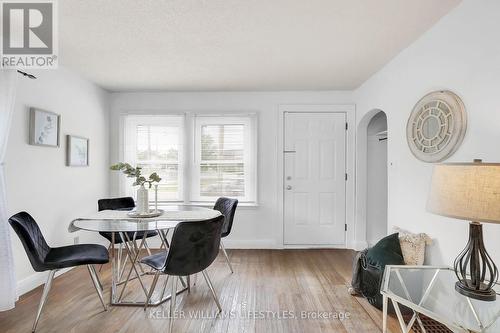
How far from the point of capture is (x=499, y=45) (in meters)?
1.67

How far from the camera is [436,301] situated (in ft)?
5.07

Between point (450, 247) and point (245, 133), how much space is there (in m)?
2.87

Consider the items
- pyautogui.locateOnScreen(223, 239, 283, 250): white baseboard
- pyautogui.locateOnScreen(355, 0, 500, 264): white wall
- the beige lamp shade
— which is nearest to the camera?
the beige lamp shade

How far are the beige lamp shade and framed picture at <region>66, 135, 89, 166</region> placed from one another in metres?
3.66

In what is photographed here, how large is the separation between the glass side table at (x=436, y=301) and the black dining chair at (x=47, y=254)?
213 cm

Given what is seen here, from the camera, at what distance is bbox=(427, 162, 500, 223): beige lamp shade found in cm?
128

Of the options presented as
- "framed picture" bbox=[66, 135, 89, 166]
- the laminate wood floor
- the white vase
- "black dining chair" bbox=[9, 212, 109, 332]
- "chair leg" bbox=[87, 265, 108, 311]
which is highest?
"framed picture" bbox=[66, 135, 89, 166]

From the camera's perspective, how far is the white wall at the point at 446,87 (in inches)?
68.5

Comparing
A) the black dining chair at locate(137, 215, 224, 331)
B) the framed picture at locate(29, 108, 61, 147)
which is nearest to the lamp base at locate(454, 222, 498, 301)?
the black dining chair at locate(137, 215, 224, 331)

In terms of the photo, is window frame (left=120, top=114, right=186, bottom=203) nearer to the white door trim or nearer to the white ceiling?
the white ceiling

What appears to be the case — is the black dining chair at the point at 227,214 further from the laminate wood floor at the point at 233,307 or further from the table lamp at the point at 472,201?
the table lamp at the point at 472,201

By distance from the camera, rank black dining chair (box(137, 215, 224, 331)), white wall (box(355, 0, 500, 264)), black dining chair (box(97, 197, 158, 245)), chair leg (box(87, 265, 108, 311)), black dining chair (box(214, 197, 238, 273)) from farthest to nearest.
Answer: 1. black dining chair (box(214, 197, 238, 273))
2. black dining chair (box(97, 197, 158, 245))
3. chair leg (box(87, 265, 108, 311))
4. black dining chair (box(137, 215, 224, 331))
5. white wall (box(355, 0, 500, 264))

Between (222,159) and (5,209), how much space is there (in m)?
2.56

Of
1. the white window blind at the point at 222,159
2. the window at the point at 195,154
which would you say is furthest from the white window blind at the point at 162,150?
the white window blind at the point at 222,159
